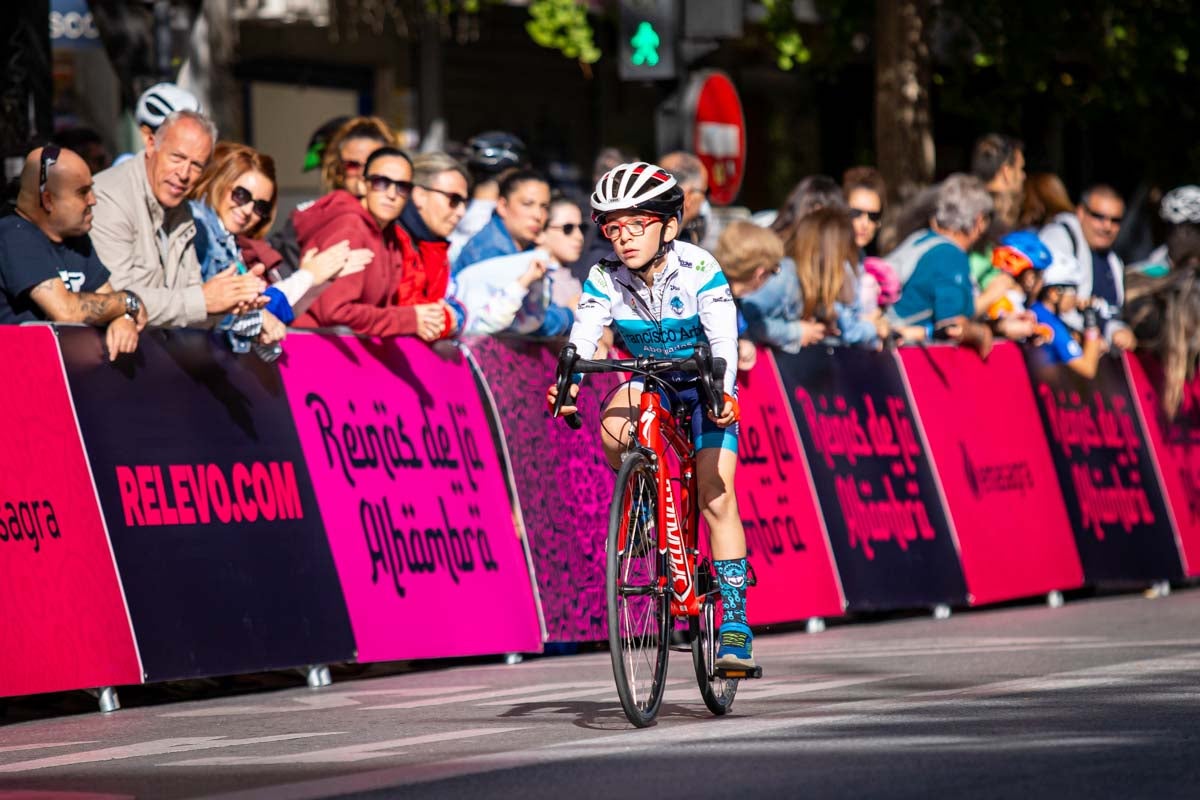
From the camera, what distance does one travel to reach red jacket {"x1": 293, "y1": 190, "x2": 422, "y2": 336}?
11.1 m

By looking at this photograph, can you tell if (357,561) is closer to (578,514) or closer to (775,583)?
(578,514)

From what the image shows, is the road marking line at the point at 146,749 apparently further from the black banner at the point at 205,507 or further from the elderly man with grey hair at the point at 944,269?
the elderly man with grey hair at the point at 944,269

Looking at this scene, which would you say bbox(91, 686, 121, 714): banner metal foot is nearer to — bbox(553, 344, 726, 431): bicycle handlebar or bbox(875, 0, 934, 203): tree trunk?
bbox(553, 344, 726, 431): bicycle handlebar

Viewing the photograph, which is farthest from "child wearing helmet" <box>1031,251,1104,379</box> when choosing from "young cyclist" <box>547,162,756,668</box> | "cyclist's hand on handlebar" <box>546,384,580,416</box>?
"cyclist's hand on handlebar" <box>546,384,580,416</box>

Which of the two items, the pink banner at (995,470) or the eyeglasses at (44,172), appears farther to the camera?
the pink banner at (995,470)

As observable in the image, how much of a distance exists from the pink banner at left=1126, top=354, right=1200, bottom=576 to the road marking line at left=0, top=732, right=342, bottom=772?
28.4ft

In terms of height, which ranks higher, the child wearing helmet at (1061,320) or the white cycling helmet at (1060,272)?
the white cycling helmet at (1060,272)

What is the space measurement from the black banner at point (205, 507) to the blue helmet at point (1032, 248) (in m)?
5.84

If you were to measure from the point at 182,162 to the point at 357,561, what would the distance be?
1861mm

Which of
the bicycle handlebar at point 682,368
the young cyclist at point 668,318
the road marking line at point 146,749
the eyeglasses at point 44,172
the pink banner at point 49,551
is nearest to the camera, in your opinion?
the road marking line at point 146,749

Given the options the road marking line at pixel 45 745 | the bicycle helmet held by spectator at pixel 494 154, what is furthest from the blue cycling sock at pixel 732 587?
the bicycle helmet held by spectator at pixel 494 154

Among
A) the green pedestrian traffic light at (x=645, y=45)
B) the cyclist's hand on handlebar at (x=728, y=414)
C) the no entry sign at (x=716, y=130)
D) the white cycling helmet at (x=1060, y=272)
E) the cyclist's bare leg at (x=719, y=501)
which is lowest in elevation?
the cyclist's bare leg at (x=719, y=501)

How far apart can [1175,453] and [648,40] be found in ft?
16.0

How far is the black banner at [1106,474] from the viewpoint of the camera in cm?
1512
